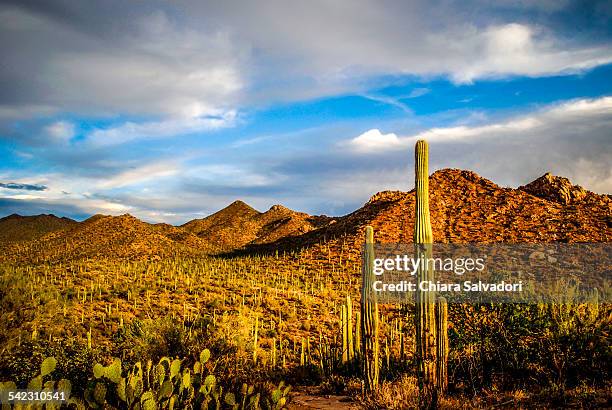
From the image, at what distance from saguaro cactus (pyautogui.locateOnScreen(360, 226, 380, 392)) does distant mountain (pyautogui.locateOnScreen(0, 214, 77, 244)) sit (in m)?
52.2

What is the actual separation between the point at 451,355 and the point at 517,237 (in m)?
18.0

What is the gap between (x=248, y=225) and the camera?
5525cm

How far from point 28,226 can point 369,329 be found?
61.9m

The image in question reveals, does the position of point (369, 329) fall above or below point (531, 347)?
above

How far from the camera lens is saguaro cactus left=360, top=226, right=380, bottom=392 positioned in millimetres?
9367

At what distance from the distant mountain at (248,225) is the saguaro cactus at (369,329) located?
3520 centimetres

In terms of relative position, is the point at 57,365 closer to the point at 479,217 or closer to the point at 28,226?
the point at 479,217

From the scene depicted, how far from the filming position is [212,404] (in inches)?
303

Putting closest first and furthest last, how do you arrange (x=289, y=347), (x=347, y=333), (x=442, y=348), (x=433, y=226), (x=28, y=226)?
(x=442, y=348), (x=347, y=333), (x=289, y=347), (x=433, y=226), (x=28, y=226)

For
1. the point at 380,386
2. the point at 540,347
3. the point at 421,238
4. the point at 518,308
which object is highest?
the point at 421,238

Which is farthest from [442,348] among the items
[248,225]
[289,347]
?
[248,225]

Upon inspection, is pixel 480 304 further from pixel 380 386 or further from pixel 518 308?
pixel 380 386

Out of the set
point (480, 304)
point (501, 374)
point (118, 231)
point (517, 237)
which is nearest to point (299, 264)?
point (517, 237)

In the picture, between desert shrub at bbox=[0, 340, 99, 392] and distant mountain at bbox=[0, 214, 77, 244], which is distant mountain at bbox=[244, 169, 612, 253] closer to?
desert shrub at bbox=[0, 340, 99, 392]
